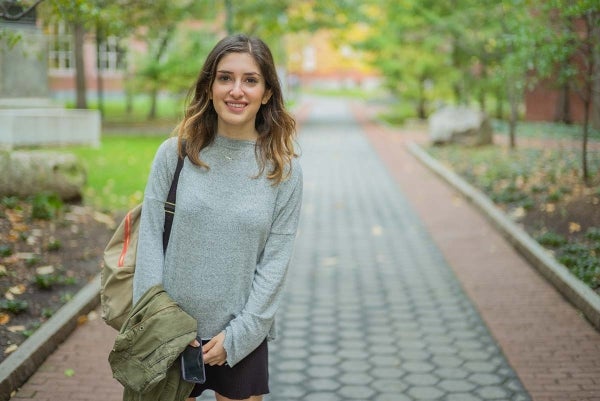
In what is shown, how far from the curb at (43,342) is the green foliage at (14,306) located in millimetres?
250

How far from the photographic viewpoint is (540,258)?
23.8ft

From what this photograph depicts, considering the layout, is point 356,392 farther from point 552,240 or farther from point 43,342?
point 552,240

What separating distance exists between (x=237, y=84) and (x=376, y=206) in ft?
30.2

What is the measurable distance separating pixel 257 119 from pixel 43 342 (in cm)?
299

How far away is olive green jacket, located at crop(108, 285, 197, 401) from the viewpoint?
2.34 m

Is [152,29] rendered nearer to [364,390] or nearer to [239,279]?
[364,390]

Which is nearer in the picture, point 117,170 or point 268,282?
point 268,282

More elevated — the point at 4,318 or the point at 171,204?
the point at 171,204

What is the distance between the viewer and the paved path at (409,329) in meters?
4.59

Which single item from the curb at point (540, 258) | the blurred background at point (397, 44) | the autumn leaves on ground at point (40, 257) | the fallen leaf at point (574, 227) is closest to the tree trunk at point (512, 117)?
the blurred background at point (397, 44)

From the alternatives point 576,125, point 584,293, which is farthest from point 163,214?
point 576,125

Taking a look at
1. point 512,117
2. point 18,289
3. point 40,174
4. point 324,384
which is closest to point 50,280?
point 18,289

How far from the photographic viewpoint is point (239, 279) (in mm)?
2490

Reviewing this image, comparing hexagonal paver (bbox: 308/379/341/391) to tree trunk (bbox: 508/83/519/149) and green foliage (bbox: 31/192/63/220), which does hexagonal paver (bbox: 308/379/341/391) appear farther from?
tree trunk (bbox: 508/83/519/149)
